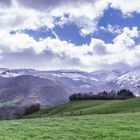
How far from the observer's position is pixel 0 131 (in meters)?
41.2

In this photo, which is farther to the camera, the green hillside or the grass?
the green hillside

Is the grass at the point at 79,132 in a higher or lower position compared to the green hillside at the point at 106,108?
lower

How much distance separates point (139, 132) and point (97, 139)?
5.50m

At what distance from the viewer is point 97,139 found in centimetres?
3584

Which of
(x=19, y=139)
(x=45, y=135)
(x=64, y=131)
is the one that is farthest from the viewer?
(x=64, y=131)

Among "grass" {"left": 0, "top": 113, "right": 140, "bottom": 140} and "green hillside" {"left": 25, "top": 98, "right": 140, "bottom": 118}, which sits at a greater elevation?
"green hillside" {"left": 25, "top": 98, "right": 140, "bottom": 118}

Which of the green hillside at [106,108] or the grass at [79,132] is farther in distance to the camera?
the green hillside at [106,108]

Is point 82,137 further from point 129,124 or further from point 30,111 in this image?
point 30,111

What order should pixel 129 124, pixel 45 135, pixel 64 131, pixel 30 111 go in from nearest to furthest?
pixel 45 135 < pixel 64 131 < pixel 129 124 < pixel 30 111

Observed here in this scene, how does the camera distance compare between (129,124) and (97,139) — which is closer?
(97,139)

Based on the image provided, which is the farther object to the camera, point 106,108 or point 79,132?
point 106,108

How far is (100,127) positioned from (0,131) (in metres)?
10.8

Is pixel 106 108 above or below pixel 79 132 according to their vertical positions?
above

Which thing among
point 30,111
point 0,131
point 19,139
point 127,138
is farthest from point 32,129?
Result: point 30,111
